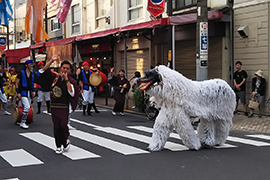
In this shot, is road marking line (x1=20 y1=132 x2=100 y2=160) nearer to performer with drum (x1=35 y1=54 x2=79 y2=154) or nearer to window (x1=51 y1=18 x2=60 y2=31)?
performer with drum (x1=35 y1=54 x2=79 y2=154)

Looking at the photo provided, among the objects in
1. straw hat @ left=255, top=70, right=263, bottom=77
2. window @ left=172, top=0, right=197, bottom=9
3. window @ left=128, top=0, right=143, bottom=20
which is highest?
window @ left=128, top=0, right=143, bottom=20

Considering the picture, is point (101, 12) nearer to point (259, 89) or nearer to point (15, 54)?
point (15, 54)

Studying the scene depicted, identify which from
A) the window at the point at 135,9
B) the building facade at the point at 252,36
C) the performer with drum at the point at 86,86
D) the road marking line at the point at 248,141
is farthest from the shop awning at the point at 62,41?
the road marking line at the point at 248,141

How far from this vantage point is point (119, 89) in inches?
563

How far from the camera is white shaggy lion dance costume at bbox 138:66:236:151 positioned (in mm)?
7168

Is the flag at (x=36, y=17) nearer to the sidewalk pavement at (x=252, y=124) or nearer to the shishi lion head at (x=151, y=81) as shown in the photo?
the sidewalk pavement at (x=252, y=124)

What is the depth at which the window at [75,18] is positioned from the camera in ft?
87.9

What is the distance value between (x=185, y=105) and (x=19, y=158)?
3418 millimetres

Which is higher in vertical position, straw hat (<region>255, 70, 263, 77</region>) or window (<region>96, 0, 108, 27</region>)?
window (<region>96, 0, 108, 27</region>)

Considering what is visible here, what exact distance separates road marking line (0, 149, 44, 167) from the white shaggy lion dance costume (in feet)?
7.72

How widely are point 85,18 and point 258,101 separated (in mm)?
16401

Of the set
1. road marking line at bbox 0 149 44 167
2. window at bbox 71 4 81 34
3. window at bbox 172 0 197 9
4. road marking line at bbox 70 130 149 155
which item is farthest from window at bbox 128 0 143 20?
road marking line at bbox 0 149 44 167

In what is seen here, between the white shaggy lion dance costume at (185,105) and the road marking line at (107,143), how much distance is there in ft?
1.52

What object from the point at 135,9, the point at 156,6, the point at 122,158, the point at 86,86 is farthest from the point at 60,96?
the point at 135,9
